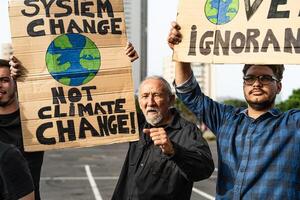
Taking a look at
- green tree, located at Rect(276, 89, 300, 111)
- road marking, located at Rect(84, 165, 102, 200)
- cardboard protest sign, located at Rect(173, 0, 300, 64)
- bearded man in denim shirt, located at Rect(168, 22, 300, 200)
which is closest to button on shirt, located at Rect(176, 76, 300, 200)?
bearded man in denim shirt, located at Rect(168, 22, 300, 200)

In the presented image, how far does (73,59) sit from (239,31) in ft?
3.55

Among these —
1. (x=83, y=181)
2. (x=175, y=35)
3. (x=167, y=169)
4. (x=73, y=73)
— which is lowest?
(x=83, y=181)

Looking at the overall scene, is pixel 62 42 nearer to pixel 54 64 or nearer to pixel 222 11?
pixel 54 64

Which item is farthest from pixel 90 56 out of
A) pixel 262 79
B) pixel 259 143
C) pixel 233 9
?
pixel 259 143

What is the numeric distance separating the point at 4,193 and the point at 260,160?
4.51 feet

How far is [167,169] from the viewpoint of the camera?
3.27 metres

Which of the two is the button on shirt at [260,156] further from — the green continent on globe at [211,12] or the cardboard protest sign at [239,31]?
the green continent on globe at [211,12]

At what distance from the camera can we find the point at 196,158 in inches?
119

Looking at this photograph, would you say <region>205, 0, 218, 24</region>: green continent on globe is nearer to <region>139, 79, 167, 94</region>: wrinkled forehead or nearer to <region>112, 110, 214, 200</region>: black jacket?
<region>139, 79, 167, 94</region>: wrinkled forehead

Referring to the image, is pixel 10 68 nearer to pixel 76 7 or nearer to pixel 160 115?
pixel 76 7

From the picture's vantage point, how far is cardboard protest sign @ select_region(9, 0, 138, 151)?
3.25 metres

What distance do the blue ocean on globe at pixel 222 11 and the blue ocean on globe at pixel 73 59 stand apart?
0.77 m

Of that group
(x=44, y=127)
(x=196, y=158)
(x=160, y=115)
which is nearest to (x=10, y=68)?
(x=44, y=127)

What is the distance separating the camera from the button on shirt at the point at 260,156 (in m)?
2.79
